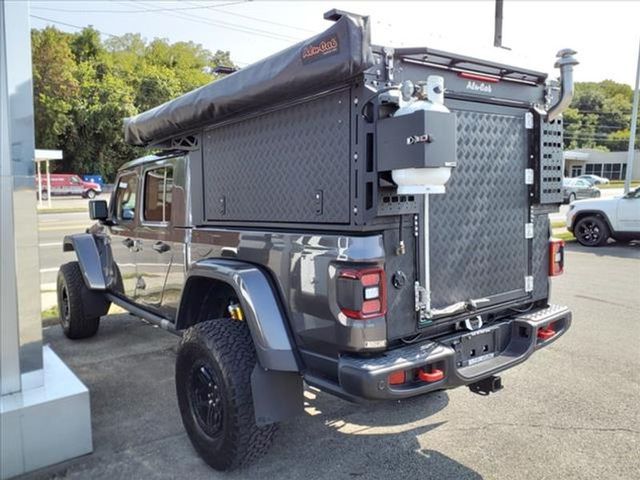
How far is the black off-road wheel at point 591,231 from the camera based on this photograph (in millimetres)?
12579

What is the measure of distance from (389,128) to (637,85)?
58.4 ft

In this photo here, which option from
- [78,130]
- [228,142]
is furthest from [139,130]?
[78,130]

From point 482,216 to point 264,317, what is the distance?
4.94ft

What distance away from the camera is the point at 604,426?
3.67 metres

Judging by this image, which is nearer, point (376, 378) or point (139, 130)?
point (376, 378)

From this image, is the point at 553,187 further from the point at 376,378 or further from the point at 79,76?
the point at 79,76

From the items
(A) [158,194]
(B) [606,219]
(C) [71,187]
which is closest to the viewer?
(A) [158,194]

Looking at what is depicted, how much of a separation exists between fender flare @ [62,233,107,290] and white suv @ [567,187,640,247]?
11551mm

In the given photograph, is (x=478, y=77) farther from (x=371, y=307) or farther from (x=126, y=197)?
(x=126, y=197)

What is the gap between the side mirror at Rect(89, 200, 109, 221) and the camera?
5344 mm

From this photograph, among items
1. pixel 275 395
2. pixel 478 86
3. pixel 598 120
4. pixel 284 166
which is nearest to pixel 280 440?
pixel 275 395

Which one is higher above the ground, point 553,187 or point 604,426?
point 553,187

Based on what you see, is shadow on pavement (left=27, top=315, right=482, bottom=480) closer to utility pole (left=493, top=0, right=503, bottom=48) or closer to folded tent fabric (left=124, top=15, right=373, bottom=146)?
folded tent fabric (left=124, top=15, right=373, bottom=146)

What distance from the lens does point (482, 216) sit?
3299 mm
